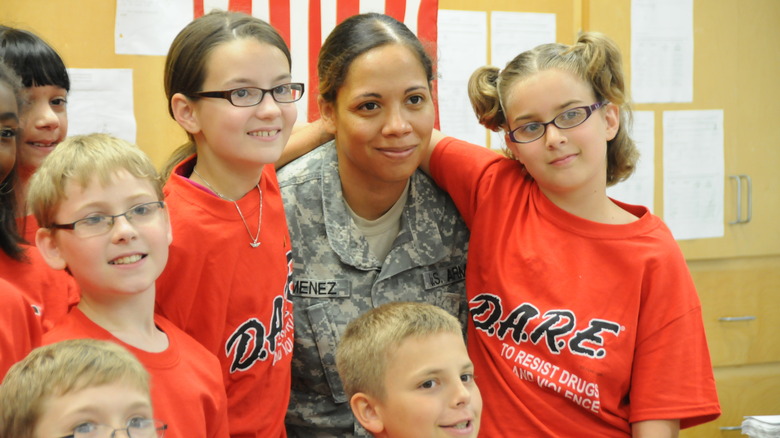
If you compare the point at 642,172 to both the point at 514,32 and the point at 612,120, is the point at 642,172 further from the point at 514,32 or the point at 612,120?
the point at 612,120

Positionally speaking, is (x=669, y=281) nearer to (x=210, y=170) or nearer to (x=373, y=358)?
(x=373, y=358)

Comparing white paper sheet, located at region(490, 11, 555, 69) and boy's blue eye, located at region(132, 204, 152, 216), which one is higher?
white paper sheet, located at region(490, 11, 555, 69)

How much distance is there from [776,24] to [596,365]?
8.23 feet

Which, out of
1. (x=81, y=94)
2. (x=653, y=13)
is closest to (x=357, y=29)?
(x=81, y=94)

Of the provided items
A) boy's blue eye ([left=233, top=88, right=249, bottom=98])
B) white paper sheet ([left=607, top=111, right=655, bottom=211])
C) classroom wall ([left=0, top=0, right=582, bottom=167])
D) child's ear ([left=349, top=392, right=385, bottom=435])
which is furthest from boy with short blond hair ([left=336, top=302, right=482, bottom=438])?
white paper sheet ([left=607, top=111, right=655, bottom=211])

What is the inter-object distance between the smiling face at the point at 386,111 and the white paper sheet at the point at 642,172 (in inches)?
70.7

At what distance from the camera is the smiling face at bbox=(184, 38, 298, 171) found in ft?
5.72

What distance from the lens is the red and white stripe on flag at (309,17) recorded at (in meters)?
3.10

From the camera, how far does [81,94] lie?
293 centimetres

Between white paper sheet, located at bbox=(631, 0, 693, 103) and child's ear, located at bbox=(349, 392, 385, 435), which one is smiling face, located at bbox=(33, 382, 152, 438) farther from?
white paper sheet, located at bbox=(631, 0, 693, 103)

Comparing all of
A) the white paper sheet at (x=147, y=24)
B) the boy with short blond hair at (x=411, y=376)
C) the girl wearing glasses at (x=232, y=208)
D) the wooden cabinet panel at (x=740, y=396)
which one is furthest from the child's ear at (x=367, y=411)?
the wooden cabinet panel at (x=740, y=396)

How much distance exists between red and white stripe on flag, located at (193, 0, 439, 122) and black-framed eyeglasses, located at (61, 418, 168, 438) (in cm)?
191

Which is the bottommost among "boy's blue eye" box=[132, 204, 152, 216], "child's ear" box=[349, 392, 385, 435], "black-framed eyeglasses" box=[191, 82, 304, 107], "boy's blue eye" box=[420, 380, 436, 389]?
"child's ear" box=[349, 392, 385, 435]

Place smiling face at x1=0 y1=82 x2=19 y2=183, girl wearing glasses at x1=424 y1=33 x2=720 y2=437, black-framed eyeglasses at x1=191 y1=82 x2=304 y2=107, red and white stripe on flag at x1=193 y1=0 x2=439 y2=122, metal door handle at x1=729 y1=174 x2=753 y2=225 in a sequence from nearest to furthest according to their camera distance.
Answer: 1. smiling face at x1=0 y1=82 x2=19 y2=183
2. black-framed eyeglasses at x1=191 y1=82 x2=304 y2=107
3. girl wearing glasses at x1=424 y1=33 x2=720 y2=437
4. red and white stripe on flag at x1=193 y1=0 x2=439 y2=122
5. metal door handle at x1=729 y1=174 x2=753 y2=225
